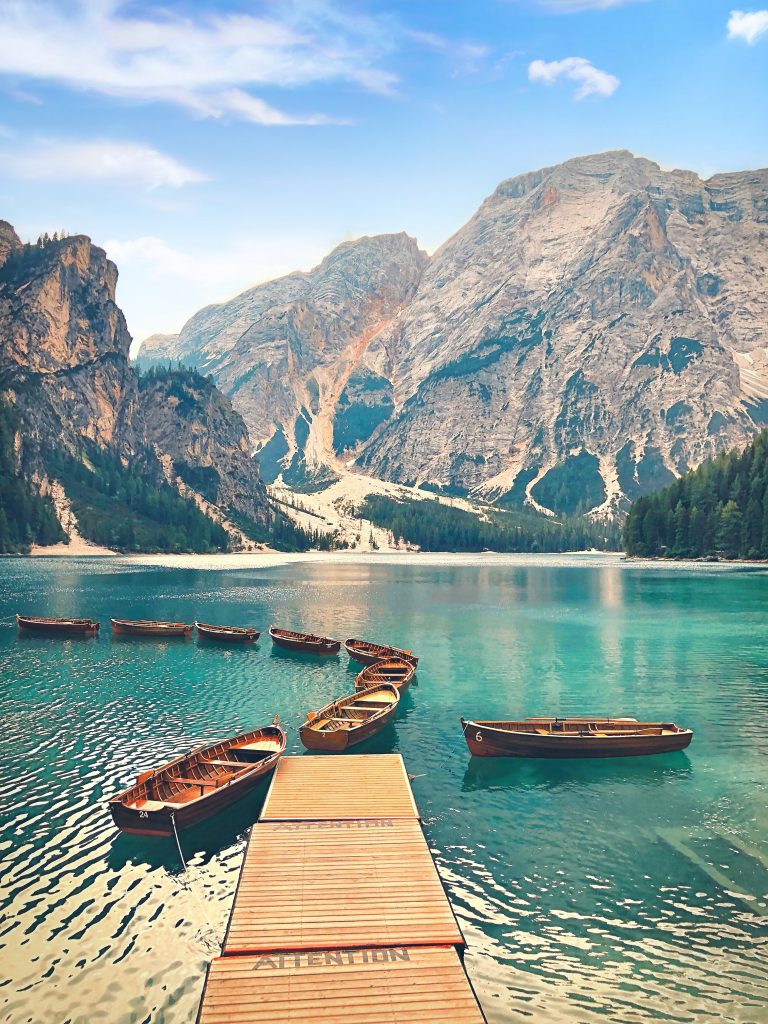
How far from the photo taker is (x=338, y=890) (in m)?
24.8

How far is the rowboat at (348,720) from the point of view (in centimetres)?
4584

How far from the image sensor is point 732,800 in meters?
38.9

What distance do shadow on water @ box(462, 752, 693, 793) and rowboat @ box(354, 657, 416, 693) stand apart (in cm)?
1884

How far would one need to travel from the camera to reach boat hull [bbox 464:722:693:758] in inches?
1800

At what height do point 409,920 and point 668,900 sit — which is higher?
point 409,920

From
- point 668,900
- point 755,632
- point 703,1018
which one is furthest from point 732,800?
point 755,632

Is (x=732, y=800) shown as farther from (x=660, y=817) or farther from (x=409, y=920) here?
(x=409, y=920)

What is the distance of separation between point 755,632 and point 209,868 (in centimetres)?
9460

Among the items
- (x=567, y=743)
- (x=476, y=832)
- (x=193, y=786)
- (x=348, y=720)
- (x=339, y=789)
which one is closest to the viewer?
(x=476, y=832)

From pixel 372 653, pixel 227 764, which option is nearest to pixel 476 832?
pixel 227 764

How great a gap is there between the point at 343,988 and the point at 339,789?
1717 cm

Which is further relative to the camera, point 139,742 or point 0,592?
point 0,592

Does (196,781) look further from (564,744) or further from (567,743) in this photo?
(567,743)

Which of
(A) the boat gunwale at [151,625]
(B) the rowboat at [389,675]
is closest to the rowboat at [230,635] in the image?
(A) the boat gunwale at [151,625]
